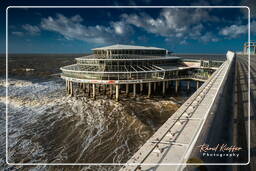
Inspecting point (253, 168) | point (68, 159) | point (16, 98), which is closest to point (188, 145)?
point (253, 168)


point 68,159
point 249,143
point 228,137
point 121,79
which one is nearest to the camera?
point 249,143

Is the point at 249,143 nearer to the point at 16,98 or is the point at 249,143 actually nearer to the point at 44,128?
the point at 44,128

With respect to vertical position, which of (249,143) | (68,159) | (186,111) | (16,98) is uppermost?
(186,111)

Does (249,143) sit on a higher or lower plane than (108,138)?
higher

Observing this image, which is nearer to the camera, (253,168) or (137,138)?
(253,168)

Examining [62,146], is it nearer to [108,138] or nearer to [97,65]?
[108,138]

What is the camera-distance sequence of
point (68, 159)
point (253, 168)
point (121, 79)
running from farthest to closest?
point (121, 79)
point (68, 159)
point (253, 168)

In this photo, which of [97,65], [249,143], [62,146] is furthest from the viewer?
[97,65]

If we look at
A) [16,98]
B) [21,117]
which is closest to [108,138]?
[21,117]

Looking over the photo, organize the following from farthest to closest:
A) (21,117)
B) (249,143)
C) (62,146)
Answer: (21,117), (62,146), (249,143)
